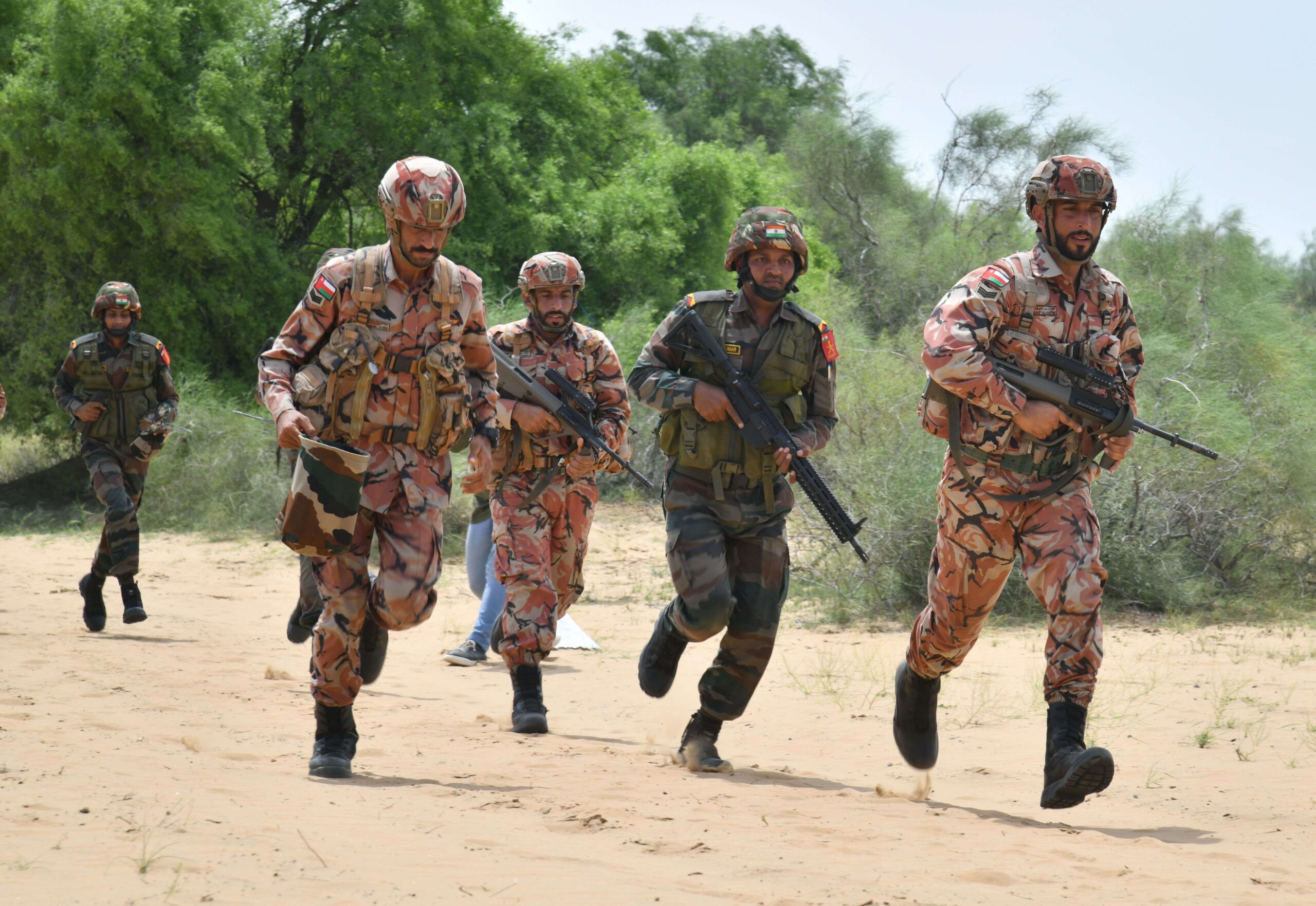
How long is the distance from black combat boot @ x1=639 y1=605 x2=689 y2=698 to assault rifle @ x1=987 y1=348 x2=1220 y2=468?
1.77m

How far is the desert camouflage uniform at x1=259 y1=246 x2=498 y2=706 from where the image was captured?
491 centimetres

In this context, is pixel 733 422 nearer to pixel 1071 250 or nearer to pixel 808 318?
pixel 808 318

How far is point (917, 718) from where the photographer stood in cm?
536

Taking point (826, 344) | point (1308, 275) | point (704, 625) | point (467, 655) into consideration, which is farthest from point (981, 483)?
point (1308, 275)

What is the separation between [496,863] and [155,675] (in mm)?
4250

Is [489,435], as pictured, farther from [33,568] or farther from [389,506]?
[33,568]

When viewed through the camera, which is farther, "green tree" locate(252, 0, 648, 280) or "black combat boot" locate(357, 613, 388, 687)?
"green tree" locate(252, 0, 648, 280)

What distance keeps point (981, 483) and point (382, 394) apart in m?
2.16

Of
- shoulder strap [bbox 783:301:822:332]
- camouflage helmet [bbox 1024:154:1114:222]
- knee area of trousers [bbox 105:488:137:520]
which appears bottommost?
knee area of trousers [bbox 105:488:137:520]

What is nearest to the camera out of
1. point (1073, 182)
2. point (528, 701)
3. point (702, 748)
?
point (1073, 182)

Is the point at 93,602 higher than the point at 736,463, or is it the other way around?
the point at 736,463

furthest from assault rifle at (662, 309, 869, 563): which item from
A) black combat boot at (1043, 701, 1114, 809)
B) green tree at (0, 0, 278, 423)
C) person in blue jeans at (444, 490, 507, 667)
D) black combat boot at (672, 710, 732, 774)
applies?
green tree at (0, 0, 278, 423)

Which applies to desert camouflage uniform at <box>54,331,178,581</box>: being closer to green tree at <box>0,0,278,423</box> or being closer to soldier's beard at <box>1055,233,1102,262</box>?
soldier's beard at <box>1055,233,1102,262</box>

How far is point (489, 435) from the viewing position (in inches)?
207
